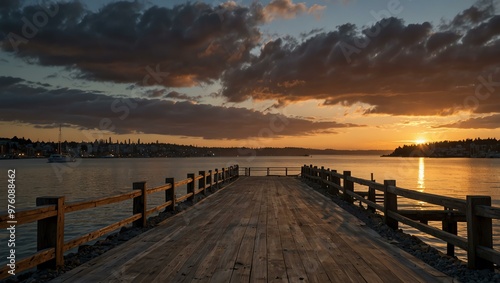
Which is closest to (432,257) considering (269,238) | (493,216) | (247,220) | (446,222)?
(493,216)

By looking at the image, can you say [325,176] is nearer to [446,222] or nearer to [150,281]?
[446,222]

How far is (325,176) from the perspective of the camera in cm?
2328

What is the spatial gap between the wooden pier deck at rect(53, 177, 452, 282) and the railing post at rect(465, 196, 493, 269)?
0.70 m

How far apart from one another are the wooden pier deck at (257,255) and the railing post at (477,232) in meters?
0.70

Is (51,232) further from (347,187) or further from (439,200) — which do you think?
(347,187)

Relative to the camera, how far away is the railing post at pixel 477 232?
20.3 feet

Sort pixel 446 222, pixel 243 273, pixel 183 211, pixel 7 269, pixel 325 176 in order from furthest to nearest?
pixel 325 176 → pixel 446 222 → pixel 183 211 → pixel 243 273 → pixel 7 269

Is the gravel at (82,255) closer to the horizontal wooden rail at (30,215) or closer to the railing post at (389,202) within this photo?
the horizontal wooden rail at (30,215)

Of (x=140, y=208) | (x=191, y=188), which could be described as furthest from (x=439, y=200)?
(x=191, y=188)

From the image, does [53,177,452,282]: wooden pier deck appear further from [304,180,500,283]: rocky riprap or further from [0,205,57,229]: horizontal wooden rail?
[0,205,57,229]: horizontal wooden rail

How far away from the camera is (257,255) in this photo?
23.4ft

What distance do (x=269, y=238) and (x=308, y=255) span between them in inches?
67.3

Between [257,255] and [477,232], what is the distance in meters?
3.62

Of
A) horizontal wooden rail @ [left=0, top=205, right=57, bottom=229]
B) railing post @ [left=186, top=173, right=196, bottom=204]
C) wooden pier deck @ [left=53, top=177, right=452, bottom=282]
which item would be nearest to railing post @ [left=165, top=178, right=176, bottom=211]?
wooden pier deck @ [left=53, top=177, right=452, bottom=282]
